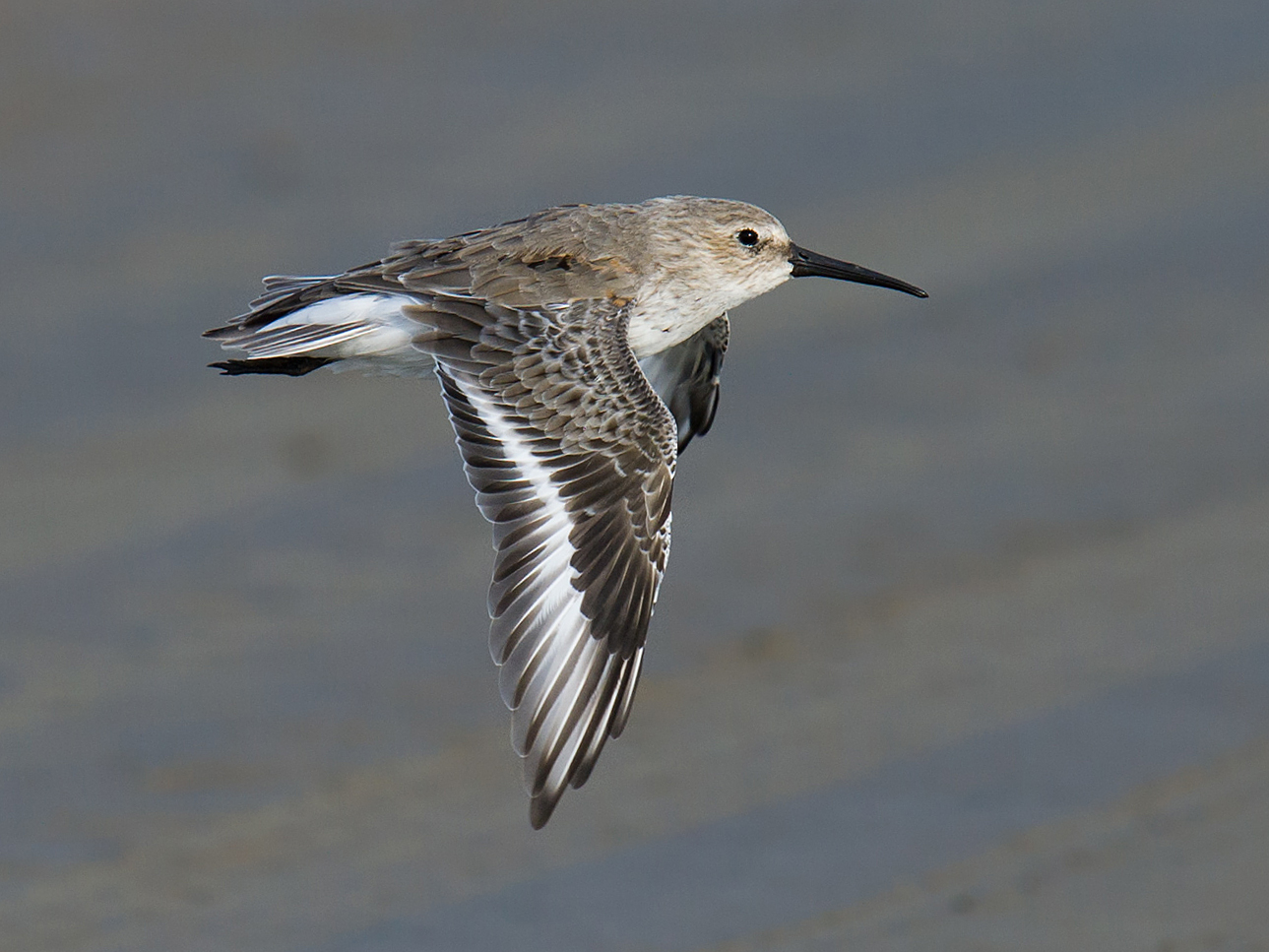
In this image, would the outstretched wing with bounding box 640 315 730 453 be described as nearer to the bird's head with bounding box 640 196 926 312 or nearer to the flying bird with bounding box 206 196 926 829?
the flying bird with bounding box 206 196 926 829

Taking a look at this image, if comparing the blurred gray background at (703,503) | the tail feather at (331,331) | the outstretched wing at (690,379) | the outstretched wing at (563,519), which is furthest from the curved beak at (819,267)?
the blurred gray background at (703,503)

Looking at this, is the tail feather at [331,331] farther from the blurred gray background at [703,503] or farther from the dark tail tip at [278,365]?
the blurred gray background at [703,503]

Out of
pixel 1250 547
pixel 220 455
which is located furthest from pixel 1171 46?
pixel 220 455

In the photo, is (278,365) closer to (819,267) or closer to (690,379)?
(690,379)

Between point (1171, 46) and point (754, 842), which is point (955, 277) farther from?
point (754, 842)

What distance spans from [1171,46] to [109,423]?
4492 mm

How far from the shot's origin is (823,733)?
6031 millimetres

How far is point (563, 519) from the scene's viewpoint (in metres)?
4.38

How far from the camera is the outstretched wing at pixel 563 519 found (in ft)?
13.9

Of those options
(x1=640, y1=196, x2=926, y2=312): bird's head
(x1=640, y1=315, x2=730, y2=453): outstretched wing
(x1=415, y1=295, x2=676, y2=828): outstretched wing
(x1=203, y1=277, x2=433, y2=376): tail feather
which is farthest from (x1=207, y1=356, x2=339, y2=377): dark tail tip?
(x1=640, y1=315, x2=730, y2=453): outstretched wing

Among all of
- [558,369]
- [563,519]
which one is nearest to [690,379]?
[558,369]

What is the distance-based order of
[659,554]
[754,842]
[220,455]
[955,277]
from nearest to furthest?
[659,554] → [754,842] → [220,455] → [955,277]

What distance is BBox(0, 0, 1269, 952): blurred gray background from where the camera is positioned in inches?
219

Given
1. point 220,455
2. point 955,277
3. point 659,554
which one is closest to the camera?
point 659,554
